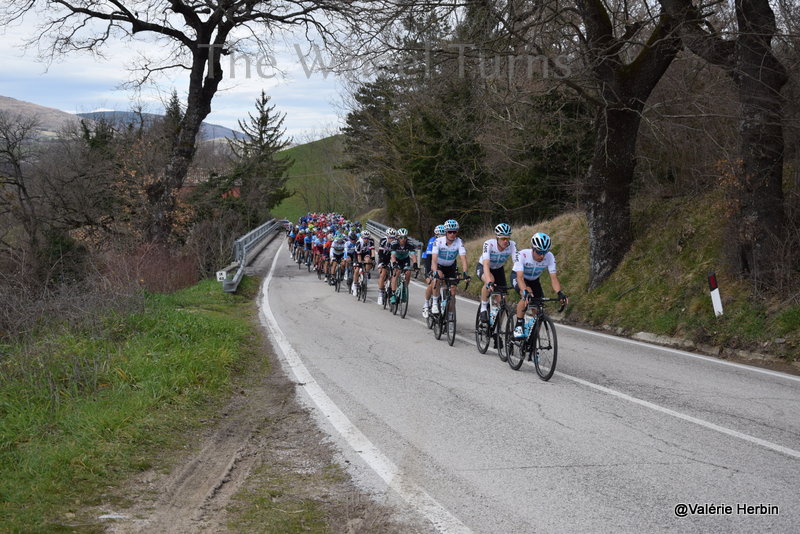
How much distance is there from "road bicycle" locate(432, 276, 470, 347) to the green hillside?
2594 inches

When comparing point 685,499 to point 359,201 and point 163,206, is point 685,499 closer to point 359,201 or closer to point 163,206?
point 163,206

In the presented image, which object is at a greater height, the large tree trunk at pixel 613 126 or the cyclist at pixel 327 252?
the large tree trunk at pixel 613 126

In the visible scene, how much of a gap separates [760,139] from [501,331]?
553 centimetres

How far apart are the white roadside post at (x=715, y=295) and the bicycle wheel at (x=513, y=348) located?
13.8 feet

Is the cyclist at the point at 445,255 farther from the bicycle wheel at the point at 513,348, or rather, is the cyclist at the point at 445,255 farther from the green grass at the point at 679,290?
the green grass at the point at 679,290

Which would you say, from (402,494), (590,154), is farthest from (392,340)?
(590,154)

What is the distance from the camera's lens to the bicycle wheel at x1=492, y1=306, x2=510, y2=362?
34.3 feet

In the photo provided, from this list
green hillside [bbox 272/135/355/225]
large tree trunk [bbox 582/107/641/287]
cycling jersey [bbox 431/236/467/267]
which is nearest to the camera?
cycling jersey [bbox 431/236/467/267]

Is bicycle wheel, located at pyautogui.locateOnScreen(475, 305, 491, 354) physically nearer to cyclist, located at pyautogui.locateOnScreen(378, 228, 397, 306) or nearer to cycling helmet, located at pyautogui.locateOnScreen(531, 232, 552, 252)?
cycling helmet, located at pyautogui.locateOnScreen(531, 232, 552, 252)

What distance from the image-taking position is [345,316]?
52.5 feet

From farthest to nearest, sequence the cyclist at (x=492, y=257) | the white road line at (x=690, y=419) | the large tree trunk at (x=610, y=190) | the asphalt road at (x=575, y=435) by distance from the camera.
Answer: the large tree trunk at (x=610, y=190) < the cyclist at (x=492, y=257) < the white road line at (x=690, y=419) < the asphalt road at (x=575, y=435)

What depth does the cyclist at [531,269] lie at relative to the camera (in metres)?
9.41

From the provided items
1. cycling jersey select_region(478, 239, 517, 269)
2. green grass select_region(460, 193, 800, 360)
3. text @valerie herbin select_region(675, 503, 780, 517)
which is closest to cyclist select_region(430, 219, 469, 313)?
cycling jersey select_region(478, 239, 517, 269)

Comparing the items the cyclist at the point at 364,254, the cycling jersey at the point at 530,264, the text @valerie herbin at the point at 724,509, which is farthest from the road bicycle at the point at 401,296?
the text @valerie herbin at the point at 724,509
